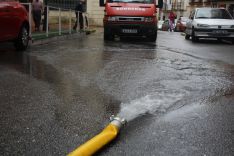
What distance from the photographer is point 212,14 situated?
19.5m

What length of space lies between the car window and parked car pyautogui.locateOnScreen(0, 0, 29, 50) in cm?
A: 1018

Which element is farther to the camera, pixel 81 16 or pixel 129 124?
pixel 81 16

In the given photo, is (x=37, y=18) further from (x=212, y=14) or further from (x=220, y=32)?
(x=212, y=14)

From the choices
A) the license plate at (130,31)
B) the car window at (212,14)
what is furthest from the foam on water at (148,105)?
the car window at (212,14)

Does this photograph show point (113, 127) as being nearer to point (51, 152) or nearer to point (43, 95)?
point (51, 152)

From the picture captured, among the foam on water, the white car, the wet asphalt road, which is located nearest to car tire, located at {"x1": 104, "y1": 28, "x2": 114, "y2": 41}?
the white car

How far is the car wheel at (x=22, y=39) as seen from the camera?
1122 cm

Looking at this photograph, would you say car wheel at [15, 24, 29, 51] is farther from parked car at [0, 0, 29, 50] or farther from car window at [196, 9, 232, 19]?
car window at [196, 9, 232, 19]

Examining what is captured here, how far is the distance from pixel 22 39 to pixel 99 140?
330 inches

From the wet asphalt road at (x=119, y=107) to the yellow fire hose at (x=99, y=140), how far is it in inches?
2.4

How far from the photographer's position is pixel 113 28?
55.4 ft

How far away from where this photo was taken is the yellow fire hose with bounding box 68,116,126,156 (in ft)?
10.5

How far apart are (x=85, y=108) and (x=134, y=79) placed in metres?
2.27

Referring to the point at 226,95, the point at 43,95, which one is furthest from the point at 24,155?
the point at 226,95
